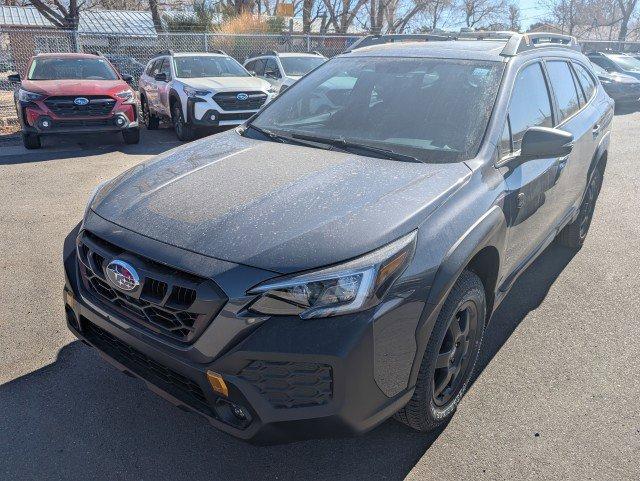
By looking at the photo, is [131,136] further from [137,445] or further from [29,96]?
[137,445]

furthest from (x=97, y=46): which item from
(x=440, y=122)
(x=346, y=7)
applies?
(x=346, y=7)

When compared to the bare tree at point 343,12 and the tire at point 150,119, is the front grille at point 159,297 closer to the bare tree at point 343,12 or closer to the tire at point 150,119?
the tire at point 150,119

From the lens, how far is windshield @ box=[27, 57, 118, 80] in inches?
394

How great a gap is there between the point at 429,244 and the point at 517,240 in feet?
3.65

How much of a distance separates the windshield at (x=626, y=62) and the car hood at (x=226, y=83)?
535 inches

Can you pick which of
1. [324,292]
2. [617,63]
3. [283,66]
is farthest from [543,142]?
[617,63]

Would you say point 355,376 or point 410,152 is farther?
point 410,152

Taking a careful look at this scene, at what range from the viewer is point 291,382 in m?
1.96

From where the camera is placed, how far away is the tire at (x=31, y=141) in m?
9.34

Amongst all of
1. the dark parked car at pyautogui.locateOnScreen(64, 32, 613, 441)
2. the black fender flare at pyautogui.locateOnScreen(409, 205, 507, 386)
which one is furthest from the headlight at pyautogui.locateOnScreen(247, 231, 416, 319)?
the black fender flare at pyautogui.locateOnScreen(409, 205, 507, 386)

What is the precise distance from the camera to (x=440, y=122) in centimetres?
302

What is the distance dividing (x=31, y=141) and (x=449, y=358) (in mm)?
9204

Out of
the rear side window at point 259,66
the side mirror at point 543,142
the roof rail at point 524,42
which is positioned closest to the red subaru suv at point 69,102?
the rear side window at point 259,66

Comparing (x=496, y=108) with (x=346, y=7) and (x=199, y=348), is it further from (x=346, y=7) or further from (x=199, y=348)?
(x=346, y=7)
